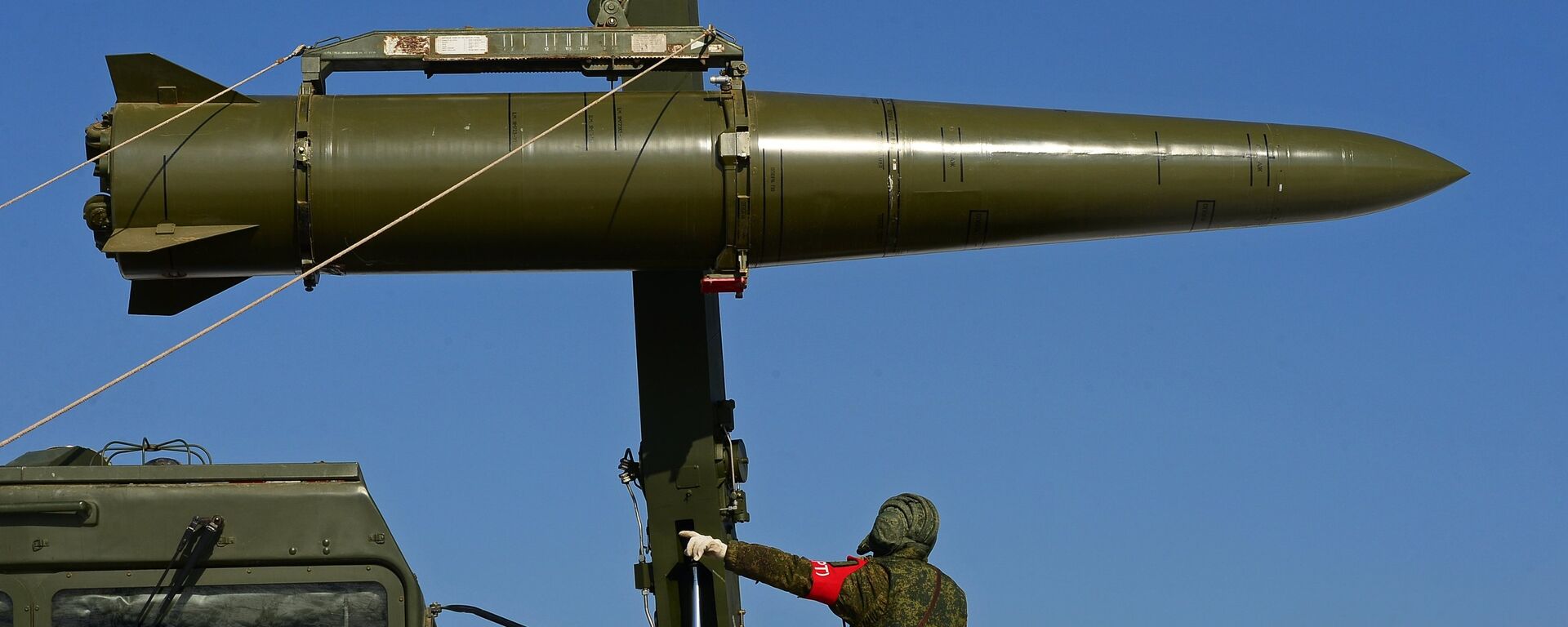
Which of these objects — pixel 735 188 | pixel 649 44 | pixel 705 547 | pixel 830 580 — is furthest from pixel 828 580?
pixel 649 44

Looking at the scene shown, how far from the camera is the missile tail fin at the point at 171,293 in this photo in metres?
10.0

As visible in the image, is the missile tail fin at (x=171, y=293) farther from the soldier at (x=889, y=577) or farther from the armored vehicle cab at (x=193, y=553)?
the soldier at (x=889, y=577)

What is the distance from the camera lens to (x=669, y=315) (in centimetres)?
1016

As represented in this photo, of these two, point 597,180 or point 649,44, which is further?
point 649,44

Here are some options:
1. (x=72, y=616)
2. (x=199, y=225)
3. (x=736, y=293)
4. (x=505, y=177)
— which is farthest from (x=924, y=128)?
(x=72, y=616)

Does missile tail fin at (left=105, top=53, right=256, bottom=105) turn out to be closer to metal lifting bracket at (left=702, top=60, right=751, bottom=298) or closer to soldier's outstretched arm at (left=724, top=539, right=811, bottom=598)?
metal lifting bracket at (left=702, top=60, right=751, bottom=298)

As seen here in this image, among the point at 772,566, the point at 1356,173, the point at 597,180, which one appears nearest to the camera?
the point at 772,566

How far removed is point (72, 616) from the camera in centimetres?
804

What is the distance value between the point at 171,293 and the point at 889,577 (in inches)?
192

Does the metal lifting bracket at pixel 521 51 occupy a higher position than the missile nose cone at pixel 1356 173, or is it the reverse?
the metal lifting bracket at pixel 521 51

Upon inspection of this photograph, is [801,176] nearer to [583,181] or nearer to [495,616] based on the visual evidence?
[583,181]

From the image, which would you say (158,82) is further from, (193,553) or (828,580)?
(828,580)

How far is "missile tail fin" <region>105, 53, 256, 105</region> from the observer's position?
9.65 metres

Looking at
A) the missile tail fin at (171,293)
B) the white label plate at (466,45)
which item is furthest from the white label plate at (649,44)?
the missile tail fin at (171,293)
